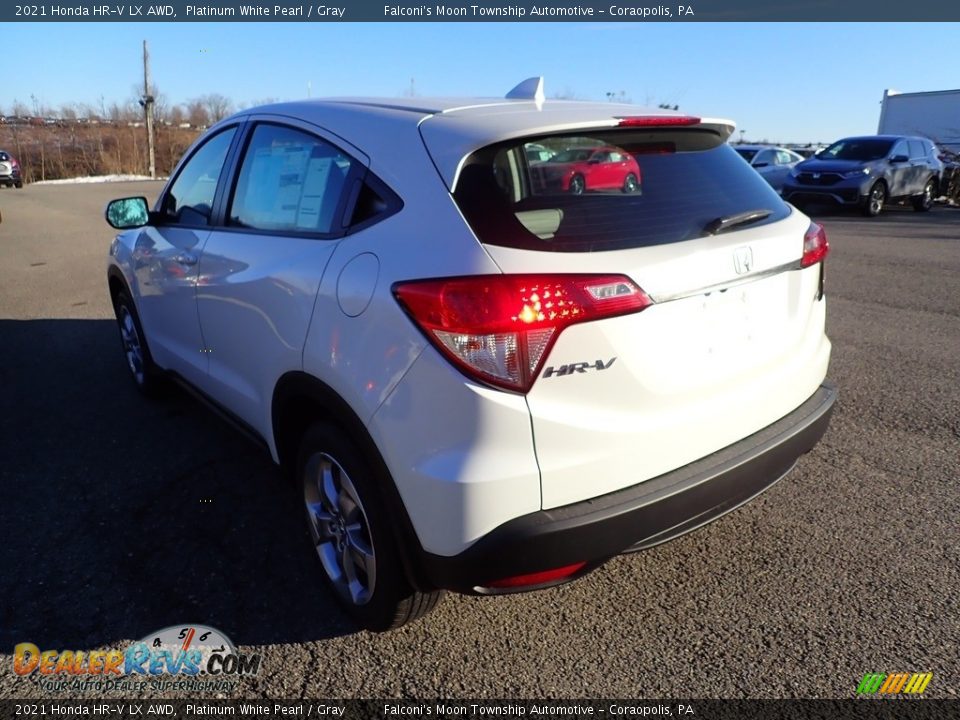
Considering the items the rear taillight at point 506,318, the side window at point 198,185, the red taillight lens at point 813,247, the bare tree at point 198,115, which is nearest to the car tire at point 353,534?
the rear taillight at point 506,318

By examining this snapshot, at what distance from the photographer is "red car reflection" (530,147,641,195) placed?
7.49 ft

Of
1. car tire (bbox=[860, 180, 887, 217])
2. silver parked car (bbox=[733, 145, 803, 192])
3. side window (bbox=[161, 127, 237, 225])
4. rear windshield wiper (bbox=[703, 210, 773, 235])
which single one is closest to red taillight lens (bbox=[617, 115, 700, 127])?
rear windshield wiper (bbox=[703, 210, 773, 235])

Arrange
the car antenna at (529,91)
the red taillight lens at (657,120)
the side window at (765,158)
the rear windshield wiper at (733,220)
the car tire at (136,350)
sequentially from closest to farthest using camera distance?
the rear windshield wiper at (733,220) → the red taillight lens at (657,120) → the car antenna at (529,91) → the car tire at (136,350) → the side window at (765,158)

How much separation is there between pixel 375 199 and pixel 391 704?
159 centimetres

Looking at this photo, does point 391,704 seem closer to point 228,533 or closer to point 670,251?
point 228,533

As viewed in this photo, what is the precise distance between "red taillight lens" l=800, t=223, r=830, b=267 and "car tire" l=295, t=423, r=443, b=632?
1702 millimetres

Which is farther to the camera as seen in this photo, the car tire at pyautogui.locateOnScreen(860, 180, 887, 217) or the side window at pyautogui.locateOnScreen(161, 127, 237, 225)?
the car tire at pyautogui.locateOnScreen(860, 180, 887, 217)

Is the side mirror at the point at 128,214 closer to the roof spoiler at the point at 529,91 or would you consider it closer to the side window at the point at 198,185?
the side window at the point at 198,185

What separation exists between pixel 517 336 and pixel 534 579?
71 cm

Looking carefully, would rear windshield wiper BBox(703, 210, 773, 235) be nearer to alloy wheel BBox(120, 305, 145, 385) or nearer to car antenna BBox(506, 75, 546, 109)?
car antenna BBox(506, 75, 546, 109)

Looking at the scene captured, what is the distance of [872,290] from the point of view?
7.76m

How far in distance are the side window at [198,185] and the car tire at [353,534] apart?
1.54m

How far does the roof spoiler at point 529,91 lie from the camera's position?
2.84 meters

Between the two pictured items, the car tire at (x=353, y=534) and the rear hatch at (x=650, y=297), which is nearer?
the rear hatch at (x=650, y=297)
